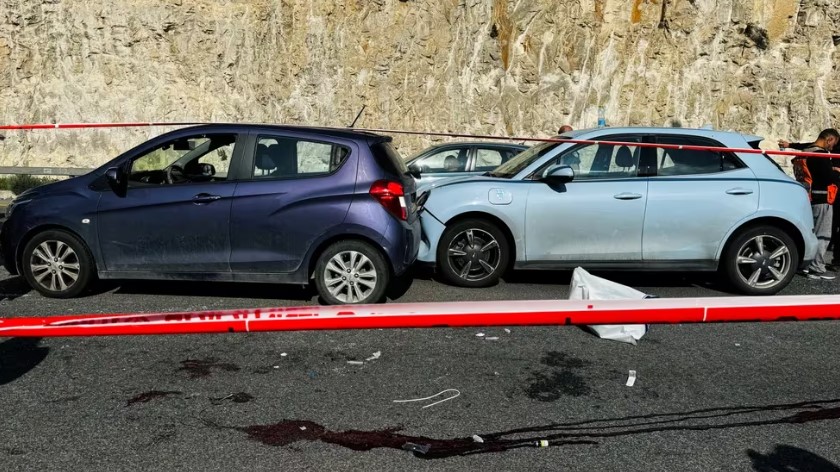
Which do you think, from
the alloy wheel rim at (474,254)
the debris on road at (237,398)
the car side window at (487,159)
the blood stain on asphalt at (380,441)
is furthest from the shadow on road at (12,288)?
the car side window at (487,159)

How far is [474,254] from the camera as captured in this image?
7.96 m

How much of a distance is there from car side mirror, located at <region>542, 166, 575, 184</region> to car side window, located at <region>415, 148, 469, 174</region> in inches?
171

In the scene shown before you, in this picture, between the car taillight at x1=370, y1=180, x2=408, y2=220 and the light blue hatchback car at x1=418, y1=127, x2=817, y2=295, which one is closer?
the car taillight at x1=370, y1=180, x2=408, y2=220

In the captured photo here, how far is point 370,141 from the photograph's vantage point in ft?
22.8

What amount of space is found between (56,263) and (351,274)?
8.94ft

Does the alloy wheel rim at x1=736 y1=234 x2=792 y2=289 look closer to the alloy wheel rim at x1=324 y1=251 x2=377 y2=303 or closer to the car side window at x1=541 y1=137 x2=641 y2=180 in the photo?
the car side window at x1=541 y1=137 x2=641 y2=180

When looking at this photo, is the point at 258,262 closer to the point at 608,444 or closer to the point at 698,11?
the point at 608,444

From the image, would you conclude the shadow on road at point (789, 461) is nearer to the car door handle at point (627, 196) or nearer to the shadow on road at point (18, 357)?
the car door handle at point (627, 196)

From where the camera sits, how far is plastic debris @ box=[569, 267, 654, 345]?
19.5ft

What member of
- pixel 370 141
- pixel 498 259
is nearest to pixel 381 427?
pixel 370 141

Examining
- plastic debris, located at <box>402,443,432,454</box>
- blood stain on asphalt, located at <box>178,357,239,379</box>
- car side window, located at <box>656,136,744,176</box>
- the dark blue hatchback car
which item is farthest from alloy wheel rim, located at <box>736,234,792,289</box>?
blood stain on asphalt, located at <box>178,357,239,379</box>

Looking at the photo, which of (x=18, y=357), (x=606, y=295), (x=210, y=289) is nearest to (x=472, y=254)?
(x=606, y=295)

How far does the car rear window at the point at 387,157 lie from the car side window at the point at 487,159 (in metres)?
4.89

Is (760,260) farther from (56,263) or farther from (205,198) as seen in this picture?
(56,263)
